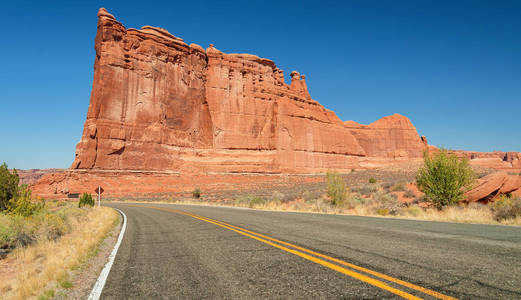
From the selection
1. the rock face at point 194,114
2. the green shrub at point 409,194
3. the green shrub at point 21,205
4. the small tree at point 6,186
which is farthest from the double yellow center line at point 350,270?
the rock face at point 194,114

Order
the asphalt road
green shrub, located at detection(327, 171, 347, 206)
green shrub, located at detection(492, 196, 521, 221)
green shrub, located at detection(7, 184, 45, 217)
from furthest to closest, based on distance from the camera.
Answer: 1. green shrub, located at detection(327, 171, 347, 206)
2. green shrub, located at detection(7, 184, 45, 217)
3. green shrub, located at detection(492, 196, 521, 221)
4. the asphalt road

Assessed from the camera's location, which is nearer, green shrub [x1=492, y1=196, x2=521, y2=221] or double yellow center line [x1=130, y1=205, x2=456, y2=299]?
double yellow center line [x1=130, y1=205, x2=456, y2=299]

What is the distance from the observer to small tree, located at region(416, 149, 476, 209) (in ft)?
53.2

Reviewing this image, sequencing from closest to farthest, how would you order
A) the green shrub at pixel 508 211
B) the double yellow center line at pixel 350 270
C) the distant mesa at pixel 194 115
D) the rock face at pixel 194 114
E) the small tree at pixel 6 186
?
the double yellow center line at pixel 350 270, the green shrub at pixel 508 211, the small tree at pixel 6 186, the distant mesa at pixel 194 115, the rock face at pixel 194 114

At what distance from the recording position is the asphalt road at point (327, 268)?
3.31 metres

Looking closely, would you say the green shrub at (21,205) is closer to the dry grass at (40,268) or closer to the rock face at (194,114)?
the dry grass at (40,268)

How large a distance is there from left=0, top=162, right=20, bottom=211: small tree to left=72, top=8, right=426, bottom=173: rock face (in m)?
42.1

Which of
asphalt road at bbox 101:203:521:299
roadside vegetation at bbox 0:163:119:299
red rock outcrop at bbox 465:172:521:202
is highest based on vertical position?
red rock outcrop at bbox 465:172:521:202

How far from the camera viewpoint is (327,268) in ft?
13.9

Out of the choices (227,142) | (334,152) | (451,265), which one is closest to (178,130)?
(227,142)

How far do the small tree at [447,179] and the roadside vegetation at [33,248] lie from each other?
16.0 m

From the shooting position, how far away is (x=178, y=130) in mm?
66438

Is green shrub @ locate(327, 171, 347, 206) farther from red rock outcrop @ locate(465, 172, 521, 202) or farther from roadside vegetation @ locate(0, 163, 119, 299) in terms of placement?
roadside vegetation @ locate(0, 163, 119, 299)

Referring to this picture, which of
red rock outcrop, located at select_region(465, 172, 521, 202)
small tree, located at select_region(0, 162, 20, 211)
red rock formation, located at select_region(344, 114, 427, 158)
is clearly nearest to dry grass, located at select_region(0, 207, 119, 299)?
small tree, located at select_region(0, 162, 20, 211)
